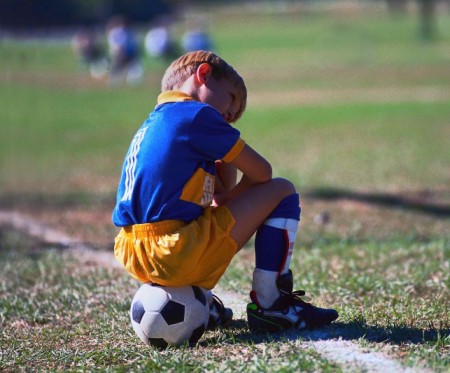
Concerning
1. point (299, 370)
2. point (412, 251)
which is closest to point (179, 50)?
point (412, 251)

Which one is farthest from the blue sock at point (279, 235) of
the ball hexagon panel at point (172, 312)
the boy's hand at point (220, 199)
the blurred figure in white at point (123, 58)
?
the blurred figure in white at point (123, 58)

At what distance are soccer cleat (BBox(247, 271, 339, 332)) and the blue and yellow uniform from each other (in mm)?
336

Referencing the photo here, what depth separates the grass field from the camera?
432 cm

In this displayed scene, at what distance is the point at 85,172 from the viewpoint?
12.8 meters

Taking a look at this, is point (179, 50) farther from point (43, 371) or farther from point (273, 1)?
point (273, 1)

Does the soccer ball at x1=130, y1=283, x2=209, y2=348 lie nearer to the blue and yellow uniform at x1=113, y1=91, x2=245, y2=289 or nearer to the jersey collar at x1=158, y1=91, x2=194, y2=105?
the blue and yellow uniform at x1=113, y1=91, x2=245, y2=289

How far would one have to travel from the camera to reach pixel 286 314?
4.54m

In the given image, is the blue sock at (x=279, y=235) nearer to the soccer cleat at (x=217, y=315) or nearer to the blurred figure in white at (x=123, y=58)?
the soccer cleat at (x=217, y=315)

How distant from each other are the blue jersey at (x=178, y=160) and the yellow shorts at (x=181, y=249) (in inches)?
2.3

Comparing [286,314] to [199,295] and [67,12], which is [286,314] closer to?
[199,295]

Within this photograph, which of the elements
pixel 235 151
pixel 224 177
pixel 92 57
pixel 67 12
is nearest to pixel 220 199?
pixel 224 177

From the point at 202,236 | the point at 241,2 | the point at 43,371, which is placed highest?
the point at 202,236

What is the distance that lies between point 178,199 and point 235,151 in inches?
14.1

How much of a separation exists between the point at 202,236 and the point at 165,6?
217 ft
